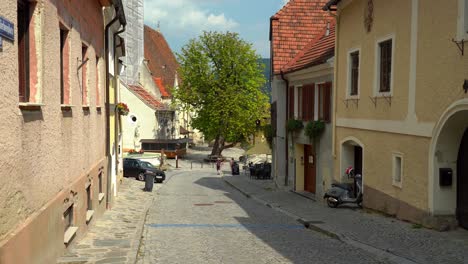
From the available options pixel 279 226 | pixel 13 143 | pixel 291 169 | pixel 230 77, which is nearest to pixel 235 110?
pixel 230 77

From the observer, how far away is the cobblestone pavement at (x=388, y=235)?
9227mm

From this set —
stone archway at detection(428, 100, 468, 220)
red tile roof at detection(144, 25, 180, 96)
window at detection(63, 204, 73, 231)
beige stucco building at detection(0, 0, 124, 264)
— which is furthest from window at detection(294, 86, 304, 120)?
red tile roof at detection(144, 25, 180, 96)

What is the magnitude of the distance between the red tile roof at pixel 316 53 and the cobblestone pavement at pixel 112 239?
852cm

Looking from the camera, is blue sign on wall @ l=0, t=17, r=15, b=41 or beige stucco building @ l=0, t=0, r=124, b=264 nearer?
blue sign on wall @ l=0, t=17, r=15, b=41

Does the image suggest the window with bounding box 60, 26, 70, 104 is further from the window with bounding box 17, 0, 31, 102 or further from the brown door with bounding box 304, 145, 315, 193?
the brown door with bounding box 304, 145, 315, 193

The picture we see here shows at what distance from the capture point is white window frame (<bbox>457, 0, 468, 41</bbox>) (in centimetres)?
993

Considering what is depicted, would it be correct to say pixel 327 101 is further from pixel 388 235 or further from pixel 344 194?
pixel 388 235

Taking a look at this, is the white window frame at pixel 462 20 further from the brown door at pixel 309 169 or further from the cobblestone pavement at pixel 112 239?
the brown door at pixel 309 169

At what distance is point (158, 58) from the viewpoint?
76625 mm

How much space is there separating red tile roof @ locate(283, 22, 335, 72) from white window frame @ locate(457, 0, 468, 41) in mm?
9053

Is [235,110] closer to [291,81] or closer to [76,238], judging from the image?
[291,81]

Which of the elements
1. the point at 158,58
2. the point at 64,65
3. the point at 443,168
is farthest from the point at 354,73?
the point at 158,58

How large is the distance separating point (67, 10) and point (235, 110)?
1820 inches

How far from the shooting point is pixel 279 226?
1411 cm
